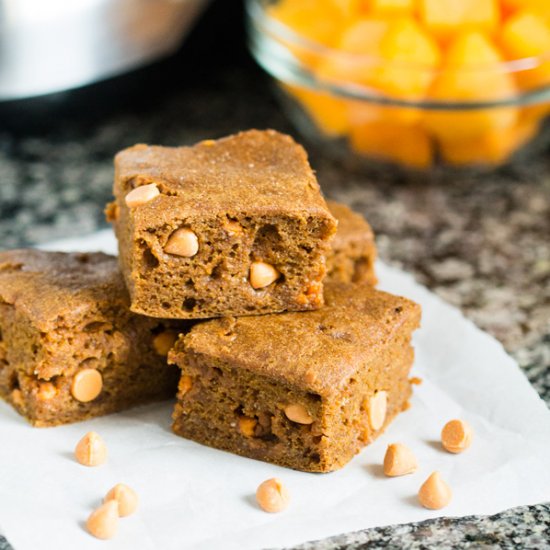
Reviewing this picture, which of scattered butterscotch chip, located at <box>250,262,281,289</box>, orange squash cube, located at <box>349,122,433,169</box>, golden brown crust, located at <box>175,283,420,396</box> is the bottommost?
orange squash cube, located at <box>349,122,433,169</box>

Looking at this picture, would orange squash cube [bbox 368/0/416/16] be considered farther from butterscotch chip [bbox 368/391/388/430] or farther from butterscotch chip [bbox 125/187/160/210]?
butterscotch chip [bbox 368/391/388/430]

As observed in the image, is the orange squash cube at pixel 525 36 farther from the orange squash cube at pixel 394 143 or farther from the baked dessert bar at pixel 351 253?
the baked dessert bar at pixel 351 253

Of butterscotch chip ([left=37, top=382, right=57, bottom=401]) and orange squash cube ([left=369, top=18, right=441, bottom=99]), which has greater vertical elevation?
orange squash cube ([left=369, top=18, right=441, bottom=99])

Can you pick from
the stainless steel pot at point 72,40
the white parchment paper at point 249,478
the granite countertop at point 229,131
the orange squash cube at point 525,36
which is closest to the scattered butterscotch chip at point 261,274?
the white parchment paper at point 249,478

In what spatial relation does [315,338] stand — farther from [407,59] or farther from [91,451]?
[407,59]

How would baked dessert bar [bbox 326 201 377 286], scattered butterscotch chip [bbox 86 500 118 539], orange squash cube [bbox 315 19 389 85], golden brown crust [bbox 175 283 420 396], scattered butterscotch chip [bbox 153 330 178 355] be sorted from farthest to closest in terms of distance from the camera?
1. orange squash cube [bbox 315 19 389 85]
2. baked dessert bar [bbox 326 201 377 286]
3. scattered butterscotch chip [bbox 153 330 178 355]
4. golden brown crust [bbox 175 283 420 396]
5. scattered butterscotch chip [bbox 86 500 118 539]

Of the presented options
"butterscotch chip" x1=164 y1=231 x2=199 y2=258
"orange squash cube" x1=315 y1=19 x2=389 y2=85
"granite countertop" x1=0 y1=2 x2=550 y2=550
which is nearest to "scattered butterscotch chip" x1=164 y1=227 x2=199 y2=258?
"butterscotch chip" x1=164 y1=231 x2=199 y2=258
